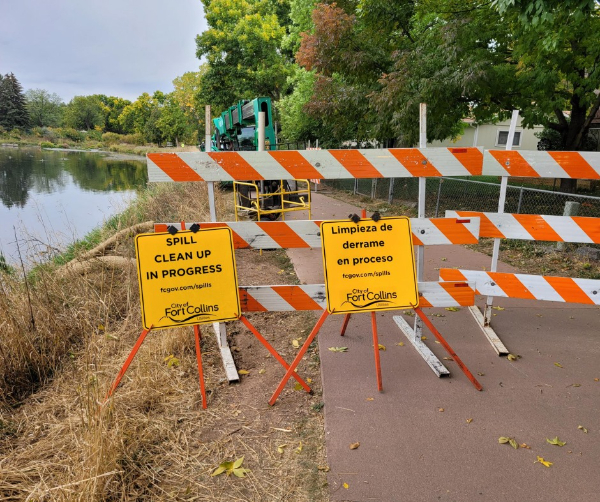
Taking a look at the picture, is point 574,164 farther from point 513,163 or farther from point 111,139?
point 111,139

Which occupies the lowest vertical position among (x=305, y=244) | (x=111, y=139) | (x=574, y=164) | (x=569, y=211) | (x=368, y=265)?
(x=569, y=211)

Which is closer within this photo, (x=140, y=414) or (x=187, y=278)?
(x=140, y=414)

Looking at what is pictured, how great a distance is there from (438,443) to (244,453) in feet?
3.95

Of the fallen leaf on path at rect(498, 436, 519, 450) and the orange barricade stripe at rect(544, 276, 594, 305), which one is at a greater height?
the orange barricade stripe at rect(544, 276, 594, 305)

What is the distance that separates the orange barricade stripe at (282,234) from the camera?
3291mm

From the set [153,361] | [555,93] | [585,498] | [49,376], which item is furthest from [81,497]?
[555,93]

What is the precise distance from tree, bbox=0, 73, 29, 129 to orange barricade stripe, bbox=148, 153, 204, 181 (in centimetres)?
10006

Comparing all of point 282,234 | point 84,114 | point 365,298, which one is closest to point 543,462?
point 365,298

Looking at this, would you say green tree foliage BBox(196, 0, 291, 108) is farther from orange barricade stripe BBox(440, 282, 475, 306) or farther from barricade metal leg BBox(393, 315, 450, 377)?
orange barricade stripe BBox(440, 282, 475, 306)

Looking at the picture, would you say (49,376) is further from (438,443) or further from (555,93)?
(555,93)

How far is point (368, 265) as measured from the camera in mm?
3061

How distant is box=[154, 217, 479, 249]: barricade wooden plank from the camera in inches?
129

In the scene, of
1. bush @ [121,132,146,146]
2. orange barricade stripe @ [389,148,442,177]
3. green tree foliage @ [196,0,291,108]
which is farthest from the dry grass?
bush @ [121,132,146,146]

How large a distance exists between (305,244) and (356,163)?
0.77 metres
